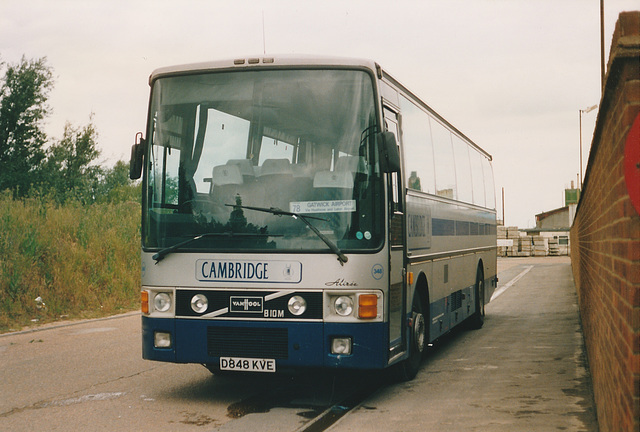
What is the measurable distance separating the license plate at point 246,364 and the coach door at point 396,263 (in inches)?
46.0

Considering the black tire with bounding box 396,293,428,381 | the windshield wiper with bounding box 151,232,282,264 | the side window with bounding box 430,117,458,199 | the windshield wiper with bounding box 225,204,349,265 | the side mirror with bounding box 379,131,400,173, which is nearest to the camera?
the windshield wiper with bounding box 225,204,349,265

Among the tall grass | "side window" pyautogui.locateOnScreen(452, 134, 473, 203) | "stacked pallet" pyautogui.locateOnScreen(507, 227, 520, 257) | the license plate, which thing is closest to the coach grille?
the license plate

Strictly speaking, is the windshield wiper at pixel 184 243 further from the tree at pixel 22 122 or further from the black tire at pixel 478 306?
the tree at pixel 22 122

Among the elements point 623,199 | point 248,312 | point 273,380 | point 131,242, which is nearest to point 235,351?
point 248,312

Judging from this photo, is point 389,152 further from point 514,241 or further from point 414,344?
point 514,241

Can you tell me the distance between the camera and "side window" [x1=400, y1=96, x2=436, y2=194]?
9047 millimetres

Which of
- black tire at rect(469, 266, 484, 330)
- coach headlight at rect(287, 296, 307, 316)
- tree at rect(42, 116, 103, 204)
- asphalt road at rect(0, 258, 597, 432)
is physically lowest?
asphalt road at rect(0, 258, 597, 432)

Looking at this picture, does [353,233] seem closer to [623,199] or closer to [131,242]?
[623,199]

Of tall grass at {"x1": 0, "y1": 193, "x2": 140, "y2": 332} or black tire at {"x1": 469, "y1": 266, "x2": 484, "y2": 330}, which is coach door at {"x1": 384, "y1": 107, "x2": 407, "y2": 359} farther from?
tall grass at {"x1": 0, "y1": 193, "x2": 140, "y2": 332}

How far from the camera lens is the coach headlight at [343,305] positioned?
7.14 m

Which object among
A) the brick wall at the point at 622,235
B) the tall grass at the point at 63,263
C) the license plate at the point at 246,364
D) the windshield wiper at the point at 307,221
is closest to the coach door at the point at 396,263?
the windshield wiper at the point at 307,221

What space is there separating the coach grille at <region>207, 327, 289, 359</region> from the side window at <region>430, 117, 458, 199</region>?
4.26 meters

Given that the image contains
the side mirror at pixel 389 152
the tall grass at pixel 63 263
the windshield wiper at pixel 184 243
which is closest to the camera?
the side mirror at pixel 389 152

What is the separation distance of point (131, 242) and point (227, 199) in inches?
511
